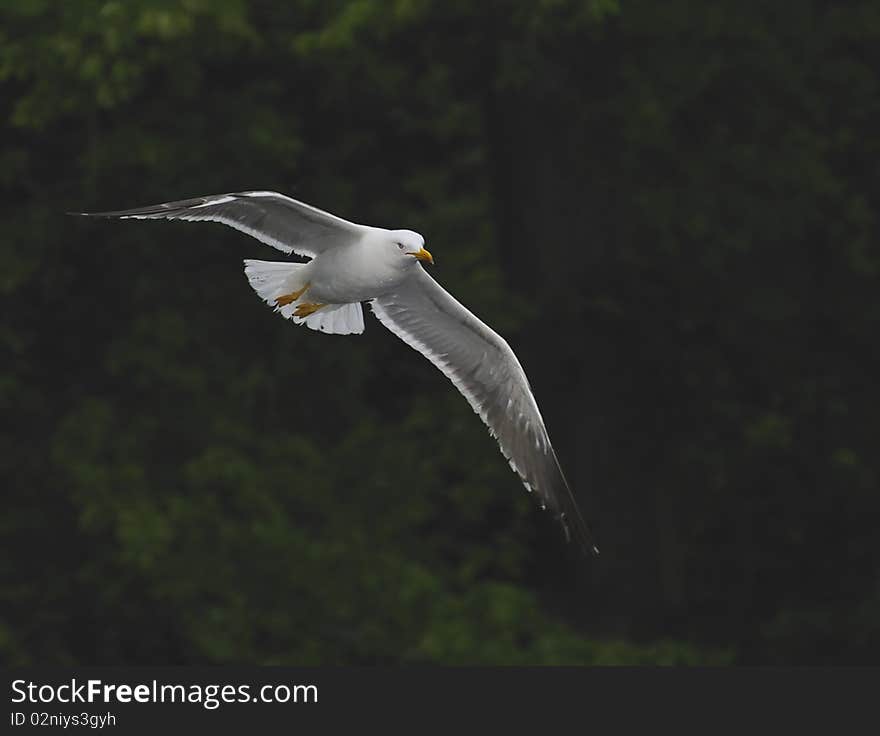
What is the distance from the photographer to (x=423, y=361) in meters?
14.0

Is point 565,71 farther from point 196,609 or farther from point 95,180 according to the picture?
point 196,609

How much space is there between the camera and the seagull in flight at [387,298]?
8438 millimetres

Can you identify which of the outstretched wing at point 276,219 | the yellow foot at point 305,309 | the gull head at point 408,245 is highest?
the outstretched wing at point 276,219

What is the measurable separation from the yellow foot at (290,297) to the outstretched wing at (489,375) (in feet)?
2.03

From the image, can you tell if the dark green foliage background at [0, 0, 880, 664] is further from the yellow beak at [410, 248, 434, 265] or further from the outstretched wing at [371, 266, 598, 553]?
the yellow beak at [410, 248, 434, 265]

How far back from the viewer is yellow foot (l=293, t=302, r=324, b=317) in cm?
885

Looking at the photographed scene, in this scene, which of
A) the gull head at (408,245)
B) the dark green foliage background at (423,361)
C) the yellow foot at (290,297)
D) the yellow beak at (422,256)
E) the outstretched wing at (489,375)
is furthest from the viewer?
the dark green foliage background at (423,361)

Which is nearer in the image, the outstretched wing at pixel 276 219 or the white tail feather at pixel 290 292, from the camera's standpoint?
the outstretched wing at pixel 276 219

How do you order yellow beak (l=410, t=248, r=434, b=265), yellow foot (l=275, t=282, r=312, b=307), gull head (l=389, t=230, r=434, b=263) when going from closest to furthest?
yellow beak (l=410, t=248, r=434, b=265)
gull head (l=389, t=230, r=434, b=263)
yellow foot (l=275, t=282, r=312, b=307)

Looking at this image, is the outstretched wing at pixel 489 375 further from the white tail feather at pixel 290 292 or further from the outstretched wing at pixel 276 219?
the outstretched wing at pixel 276 219

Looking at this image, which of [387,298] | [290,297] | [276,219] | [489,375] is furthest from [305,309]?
[489,375]

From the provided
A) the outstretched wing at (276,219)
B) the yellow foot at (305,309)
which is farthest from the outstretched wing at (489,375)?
the outstretched wing at (276,219)

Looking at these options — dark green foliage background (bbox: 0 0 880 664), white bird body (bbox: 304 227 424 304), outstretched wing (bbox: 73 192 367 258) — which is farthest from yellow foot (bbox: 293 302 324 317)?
dark green foliage background (bbox: 0 0 880 664)

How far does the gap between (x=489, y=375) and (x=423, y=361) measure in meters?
4.55
